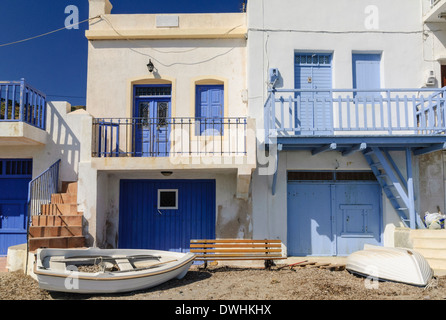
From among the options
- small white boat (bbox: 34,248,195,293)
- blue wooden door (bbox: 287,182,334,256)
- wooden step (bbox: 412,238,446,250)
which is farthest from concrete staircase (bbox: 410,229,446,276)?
small white boat (bbox: 34,248,195,293)

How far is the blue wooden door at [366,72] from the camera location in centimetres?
1070

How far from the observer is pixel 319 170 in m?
10.5

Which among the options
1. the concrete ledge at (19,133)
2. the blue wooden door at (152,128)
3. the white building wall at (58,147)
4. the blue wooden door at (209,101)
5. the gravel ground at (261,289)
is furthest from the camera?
the blue wooden door at (209,101)

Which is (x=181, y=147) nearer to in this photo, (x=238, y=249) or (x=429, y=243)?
(x=238, y=249)

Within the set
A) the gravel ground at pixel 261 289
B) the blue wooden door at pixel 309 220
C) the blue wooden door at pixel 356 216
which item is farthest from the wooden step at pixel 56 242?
the blue wooden door at pixel 356 216

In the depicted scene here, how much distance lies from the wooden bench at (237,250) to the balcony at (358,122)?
2.36 m

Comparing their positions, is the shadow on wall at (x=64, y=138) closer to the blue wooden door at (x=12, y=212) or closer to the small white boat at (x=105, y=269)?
the blue wooden door at (x=12, y=212)

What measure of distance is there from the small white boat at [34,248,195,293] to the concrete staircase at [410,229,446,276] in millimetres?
5124

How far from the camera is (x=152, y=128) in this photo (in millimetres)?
11086

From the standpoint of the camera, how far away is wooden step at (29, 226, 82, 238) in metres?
8.91

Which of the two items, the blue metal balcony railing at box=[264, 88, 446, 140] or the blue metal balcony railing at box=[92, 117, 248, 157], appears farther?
the blue metal balcony railing at box=[92, 117, 248, 157]

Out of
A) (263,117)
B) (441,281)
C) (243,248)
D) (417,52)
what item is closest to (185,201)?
(243,248)

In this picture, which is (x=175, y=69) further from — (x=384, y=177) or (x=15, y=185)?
(x=384, y=177)

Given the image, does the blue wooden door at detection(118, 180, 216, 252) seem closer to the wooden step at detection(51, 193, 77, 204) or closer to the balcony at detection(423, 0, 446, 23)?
the wooden step at detection(51, 193, 77, 204)
